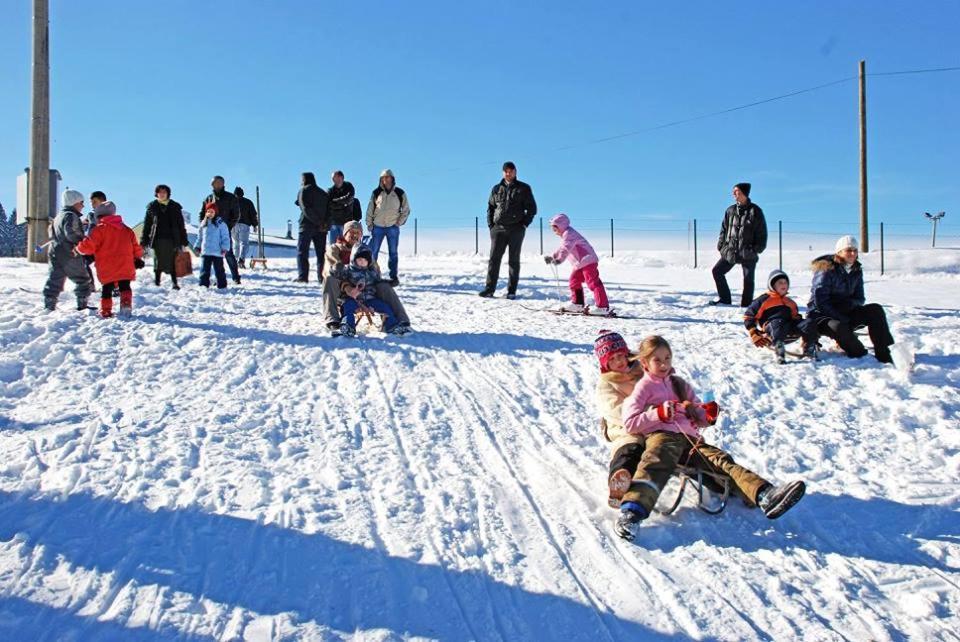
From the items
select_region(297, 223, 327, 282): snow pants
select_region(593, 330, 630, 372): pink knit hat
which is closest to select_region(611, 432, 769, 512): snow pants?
select_region(593, 330, 630, 372): pink knit hat

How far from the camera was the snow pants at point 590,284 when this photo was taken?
1105 cm

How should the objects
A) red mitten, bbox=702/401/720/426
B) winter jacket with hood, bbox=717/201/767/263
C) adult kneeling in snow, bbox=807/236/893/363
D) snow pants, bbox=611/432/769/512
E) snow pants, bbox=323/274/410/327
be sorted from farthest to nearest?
winter jacket with hood, bbox=717/201/767/263 → snow pants, bbox=323/274/410/327 → adult kneeling in snow, bbox=807/236/893/363 → red mitten, bbox=702/401/720/426 → snow pants, bbox=611/432/769/512

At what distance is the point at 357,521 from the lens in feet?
13.9

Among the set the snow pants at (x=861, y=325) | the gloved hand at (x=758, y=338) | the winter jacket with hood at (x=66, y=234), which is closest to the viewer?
the snow pants at (x=861, y=325)

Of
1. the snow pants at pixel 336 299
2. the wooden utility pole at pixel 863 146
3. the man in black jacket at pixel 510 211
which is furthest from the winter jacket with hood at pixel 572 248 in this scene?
the wooden utility pole at pixel 863 146

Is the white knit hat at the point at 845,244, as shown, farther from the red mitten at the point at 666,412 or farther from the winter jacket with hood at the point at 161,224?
the winter jacket with hood at the point at 161,224

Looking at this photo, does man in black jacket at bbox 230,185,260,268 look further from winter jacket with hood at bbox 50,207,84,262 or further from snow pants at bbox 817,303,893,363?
snow pants at bbox 817,303,893,363

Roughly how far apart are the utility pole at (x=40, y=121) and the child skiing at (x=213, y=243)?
4913 mm

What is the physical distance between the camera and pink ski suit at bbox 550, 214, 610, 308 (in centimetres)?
1106

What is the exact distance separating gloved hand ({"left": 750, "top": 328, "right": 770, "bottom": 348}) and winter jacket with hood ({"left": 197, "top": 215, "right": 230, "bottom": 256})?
32.0ft

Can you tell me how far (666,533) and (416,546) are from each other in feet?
4.70

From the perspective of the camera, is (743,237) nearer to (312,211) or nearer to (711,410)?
(711,410)

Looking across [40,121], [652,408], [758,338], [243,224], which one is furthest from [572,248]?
[40,121]

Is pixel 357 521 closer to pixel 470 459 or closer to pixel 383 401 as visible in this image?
pixel 470 459
